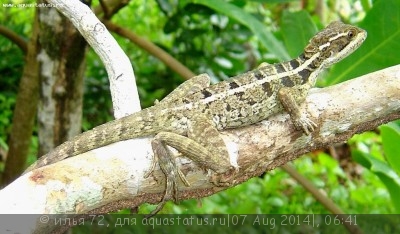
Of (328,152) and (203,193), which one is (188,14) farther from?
(328,152)

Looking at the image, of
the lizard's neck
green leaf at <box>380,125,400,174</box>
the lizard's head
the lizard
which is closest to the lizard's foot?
the lizard

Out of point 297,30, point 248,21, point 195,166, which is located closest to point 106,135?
point 195,166

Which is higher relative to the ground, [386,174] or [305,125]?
[305,125]

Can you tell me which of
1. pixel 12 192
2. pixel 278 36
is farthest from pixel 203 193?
pixel 278 36

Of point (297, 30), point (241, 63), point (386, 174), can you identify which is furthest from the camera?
point (241, 63)

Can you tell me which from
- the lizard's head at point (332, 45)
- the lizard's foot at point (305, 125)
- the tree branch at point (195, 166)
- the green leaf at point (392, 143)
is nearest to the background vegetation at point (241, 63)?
the green leaf at point (392, 143)

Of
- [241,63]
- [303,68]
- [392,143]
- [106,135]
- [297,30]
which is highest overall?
[241,63]

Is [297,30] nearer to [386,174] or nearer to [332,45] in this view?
[332,45]
